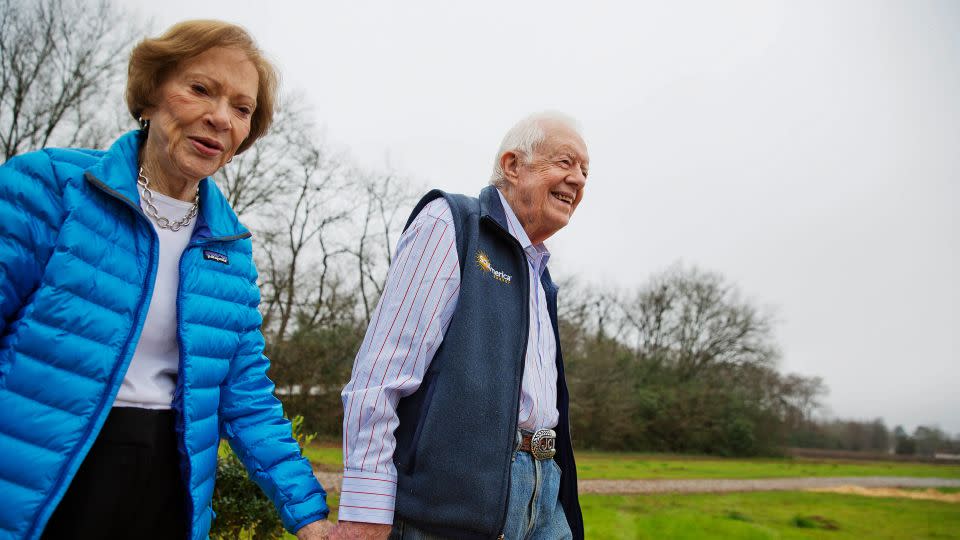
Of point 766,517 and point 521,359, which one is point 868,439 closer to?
Result: point 766,517

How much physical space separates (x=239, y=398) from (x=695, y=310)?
4228 centimetres

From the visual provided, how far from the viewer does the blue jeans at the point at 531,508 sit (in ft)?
6.82

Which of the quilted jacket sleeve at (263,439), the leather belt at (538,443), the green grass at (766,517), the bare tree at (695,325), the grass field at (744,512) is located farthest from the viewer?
the bare tree at (695,325)

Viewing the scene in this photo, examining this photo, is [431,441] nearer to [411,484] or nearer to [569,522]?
[411,484]

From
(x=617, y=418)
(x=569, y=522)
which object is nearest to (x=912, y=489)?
(x=617, y=418)

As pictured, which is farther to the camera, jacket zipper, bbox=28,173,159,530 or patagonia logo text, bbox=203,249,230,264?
patagonia logo text, bbox=203,249,230,264

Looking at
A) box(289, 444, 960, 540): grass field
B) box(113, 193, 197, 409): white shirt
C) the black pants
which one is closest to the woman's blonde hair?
box(113, 193, 197, 409): white shirt

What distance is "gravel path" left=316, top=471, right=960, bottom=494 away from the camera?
53.5 ft

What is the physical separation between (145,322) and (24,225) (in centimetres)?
41

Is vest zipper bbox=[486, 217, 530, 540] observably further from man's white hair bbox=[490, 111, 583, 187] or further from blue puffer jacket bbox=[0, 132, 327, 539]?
blue puffer jacket bbox=[0, 132, 327, 539]

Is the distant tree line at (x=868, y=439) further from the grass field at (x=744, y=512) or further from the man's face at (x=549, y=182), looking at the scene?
the man's face at (x=549, y=182)

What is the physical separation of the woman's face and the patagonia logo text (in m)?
0.26

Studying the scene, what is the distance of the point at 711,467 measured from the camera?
26.7 meters

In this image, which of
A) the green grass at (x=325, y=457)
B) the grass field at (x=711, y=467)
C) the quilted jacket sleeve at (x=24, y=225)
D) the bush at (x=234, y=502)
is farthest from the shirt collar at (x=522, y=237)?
the grass field at (x=711, y=467)
